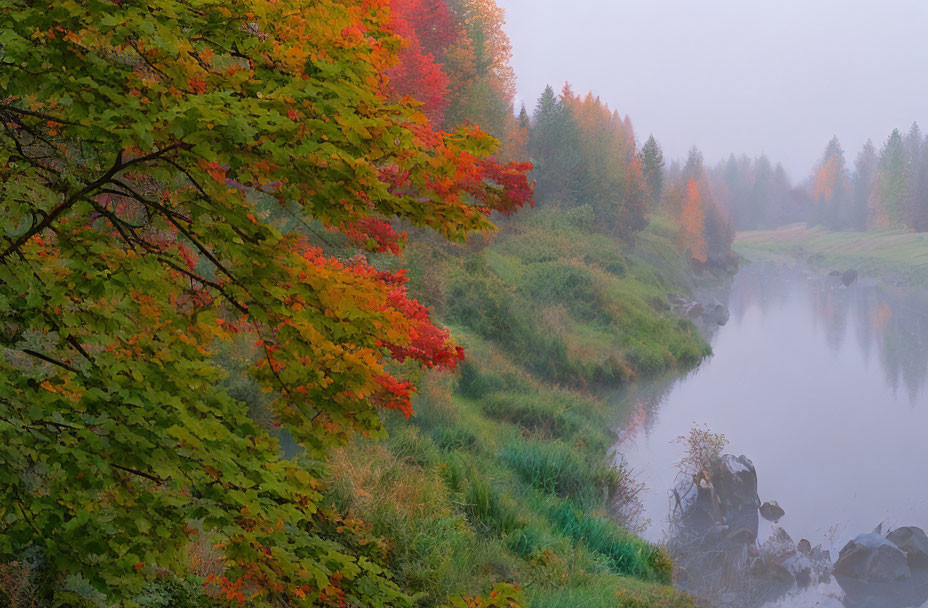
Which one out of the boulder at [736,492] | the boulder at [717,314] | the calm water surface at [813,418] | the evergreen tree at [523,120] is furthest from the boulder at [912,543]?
the evergreen tree at [523,120]

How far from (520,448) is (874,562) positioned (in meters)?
7.39

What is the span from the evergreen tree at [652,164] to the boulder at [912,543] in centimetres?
4673

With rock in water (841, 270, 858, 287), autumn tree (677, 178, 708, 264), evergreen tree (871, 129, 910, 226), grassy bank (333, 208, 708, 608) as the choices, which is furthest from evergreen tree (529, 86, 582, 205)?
evergreen tree (871, 129, 910, 226)

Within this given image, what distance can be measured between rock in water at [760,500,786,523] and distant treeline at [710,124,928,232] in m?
67.9

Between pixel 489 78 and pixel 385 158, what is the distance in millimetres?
33493

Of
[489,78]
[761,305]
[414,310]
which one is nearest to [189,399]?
[414,310]

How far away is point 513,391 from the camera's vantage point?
62.2 feet

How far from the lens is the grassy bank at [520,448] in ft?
29.1

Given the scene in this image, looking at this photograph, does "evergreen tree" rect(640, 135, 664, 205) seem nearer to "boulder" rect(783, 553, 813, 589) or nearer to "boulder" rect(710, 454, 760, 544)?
"boulder" rect(710, 454, 760, 544)

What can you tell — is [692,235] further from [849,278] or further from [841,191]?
[841,191]

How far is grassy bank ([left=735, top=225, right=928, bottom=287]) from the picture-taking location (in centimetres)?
5912

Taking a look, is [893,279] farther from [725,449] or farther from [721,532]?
[721,532]

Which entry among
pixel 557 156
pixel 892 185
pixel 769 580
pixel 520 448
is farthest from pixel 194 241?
pixel 892 185

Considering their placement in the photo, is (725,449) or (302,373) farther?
(725,449)
